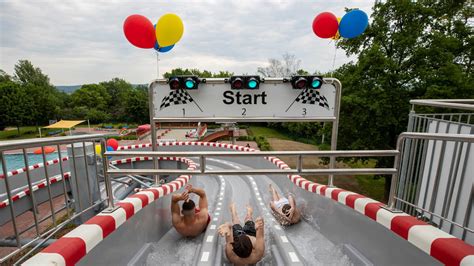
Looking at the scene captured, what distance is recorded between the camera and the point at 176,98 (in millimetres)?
3672

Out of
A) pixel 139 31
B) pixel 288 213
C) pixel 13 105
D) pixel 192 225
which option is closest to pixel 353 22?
pixel 288 213

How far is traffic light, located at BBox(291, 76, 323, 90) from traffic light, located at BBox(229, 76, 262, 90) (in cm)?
57

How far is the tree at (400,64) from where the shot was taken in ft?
28.5

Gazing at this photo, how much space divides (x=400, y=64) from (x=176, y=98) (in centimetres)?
1033

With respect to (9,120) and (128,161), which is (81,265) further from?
(9,120)

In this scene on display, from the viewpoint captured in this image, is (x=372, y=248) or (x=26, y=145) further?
(x=372, y=248)

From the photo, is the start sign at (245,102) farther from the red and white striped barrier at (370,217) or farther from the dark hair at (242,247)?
the dark hair at (242,247)

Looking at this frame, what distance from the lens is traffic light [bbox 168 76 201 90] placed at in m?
3.52

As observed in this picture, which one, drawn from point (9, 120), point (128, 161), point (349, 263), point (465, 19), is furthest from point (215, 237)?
point (9, 120)

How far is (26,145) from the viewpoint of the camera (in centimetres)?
168

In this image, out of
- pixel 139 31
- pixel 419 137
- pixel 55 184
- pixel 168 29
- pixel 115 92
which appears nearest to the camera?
pixel 419 137

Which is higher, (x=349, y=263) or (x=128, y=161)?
(x=349, y=263)

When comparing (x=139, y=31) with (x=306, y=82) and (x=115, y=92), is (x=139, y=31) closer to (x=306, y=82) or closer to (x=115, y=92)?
(x=306, y=82)

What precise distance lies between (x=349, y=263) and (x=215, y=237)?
68.4 inches
